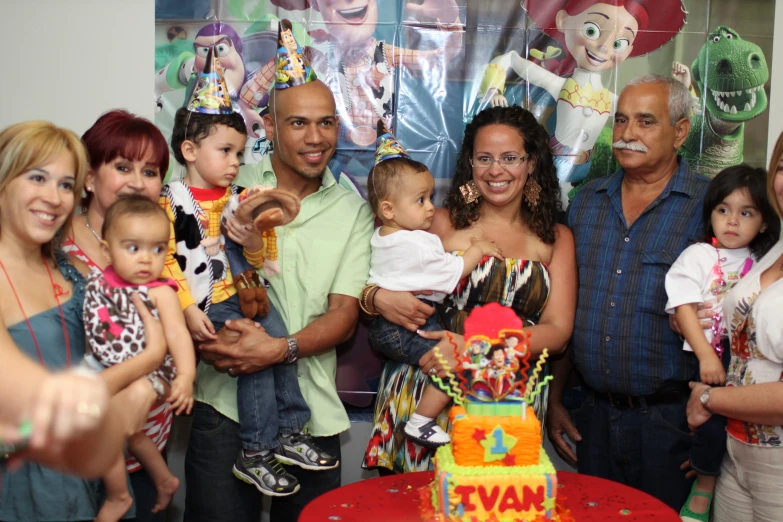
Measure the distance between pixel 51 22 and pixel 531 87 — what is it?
1.96 metres

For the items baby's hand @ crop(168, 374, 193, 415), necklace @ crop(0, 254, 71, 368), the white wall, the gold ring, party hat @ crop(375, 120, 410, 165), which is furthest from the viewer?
the white wall

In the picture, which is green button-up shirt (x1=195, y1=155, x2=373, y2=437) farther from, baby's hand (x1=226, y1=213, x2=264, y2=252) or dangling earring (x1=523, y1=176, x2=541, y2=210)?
dangling earring (x1=523, y1=176, x2=541, y2=210)

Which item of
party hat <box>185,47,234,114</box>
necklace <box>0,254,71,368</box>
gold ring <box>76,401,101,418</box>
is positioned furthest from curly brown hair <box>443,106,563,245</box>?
gold ring <box>76,401,101,418</box>

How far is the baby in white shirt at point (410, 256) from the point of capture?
2.61 m

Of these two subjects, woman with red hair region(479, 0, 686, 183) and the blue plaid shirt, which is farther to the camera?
woman with red hair region(479, 0, 686, 183)

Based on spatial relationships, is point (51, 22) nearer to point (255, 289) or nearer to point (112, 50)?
point (112, 50)

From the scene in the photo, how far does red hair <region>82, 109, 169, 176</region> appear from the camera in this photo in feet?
7.41

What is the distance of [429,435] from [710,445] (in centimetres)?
88

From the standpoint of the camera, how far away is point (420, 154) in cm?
319

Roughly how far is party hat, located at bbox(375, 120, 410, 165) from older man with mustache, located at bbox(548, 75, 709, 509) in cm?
72

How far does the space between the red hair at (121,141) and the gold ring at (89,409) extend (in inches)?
59.2

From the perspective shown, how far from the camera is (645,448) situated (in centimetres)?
261

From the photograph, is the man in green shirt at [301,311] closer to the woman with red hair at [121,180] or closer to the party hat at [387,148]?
the party hat at [387,148]

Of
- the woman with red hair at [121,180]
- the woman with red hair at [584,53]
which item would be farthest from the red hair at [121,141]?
the woman with red hair at [584,53]
